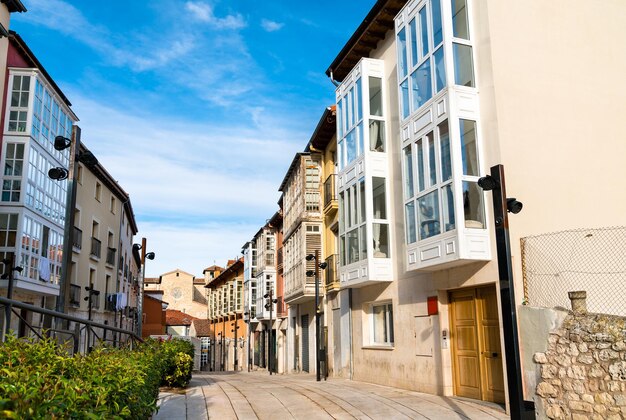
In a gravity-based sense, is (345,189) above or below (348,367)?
above

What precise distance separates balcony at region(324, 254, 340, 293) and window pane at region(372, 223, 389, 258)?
237 inches

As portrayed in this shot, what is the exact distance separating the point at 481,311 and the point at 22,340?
378 inches

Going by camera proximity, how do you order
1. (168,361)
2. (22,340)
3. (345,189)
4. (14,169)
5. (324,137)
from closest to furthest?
1. (22,340)
2. (168,361)
3. (345,189)
4. (14,169)
5. (324,137)

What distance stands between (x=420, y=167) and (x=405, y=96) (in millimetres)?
2152

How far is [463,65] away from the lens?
40.0 ft

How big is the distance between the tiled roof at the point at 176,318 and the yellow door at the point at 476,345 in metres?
59.2

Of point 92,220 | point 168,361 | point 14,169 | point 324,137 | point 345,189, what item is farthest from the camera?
point 92,220

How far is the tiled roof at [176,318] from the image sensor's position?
69.3 m

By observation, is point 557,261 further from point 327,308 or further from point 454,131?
point 327,308

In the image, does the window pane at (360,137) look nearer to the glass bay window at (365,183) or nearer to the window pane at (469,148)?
the glass bay window at (365,183)

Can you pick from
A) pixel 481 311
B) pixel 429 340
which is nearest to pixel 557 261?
pixel 481 311

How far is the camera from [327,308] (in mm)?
23156

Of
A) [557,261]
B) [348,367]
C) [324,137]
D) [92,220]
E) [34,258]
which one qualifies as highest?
[324,137]

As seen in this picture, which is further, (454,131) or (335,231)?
(335,231)
